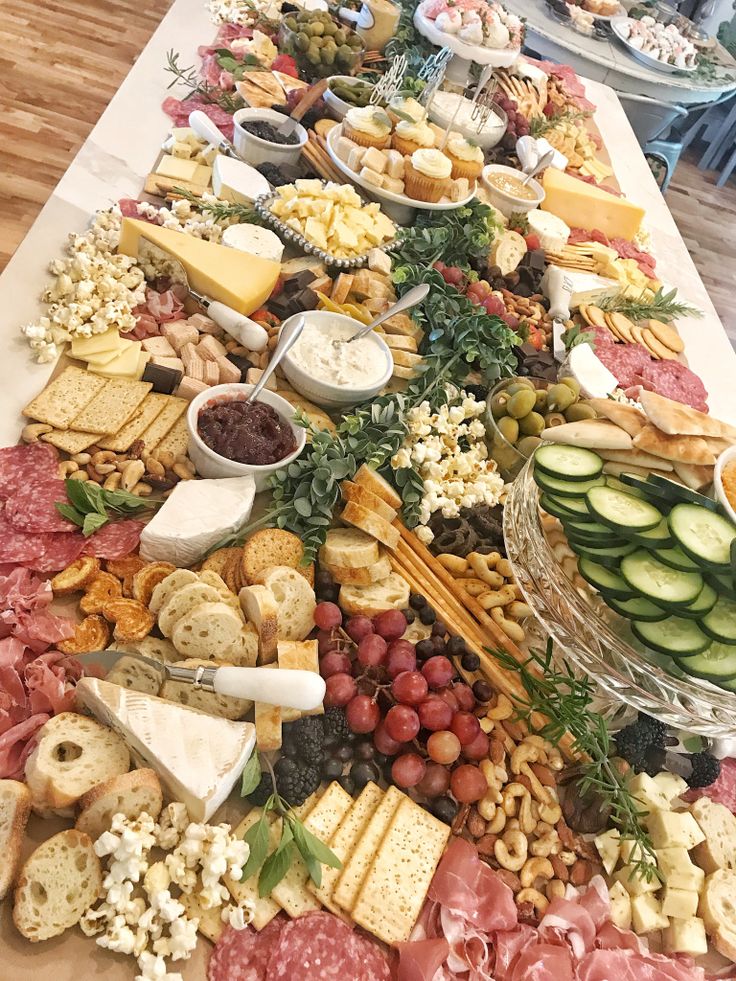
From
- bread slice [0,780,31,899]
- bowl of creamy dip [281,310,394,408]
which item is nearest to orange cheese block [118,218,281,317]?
bowl of creamy dip [281,310,394,408]

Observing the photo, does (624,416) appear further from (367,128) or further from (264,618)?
(367,128)

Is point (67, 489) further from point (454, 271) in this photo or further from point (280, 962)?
point (454, 271)

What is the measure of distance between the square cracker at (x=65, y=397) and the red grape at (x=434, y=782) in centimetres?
94

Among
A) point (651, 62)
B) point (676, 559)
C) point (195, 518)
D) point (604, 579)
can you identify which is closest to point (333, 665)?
point (195, 518)

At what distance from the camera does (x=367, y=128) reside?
236 centimetres

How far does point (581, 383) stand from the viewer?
192 cm

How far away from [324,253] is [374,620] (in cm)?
110

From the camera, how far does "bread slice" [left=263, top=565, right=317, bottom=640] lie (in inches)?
51.4

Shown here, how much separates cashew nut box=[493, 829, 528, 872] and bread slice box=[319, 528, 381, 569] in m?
0.53

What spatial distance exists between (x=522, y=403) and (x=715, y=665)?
2.59ft

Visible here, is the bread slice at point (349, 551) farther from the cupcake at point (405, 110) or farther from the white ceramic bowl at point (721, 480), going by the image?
the cupcake at point (405, 110)

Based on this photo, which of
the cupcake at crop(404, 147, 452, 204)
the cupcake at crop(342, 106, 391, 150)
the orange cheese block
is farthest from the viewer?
the cupcake at crop(342, 106, 391, 150)

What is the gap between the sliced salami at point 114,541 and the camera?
1.33 metres

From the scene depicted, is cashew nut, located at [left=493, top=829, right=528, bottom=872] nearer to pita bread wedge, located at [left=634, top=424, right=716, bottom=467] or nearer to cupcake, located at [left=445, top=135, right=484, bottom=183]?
pita bread wedge, located at [left=634, top=424, right=716, bottom=467]
